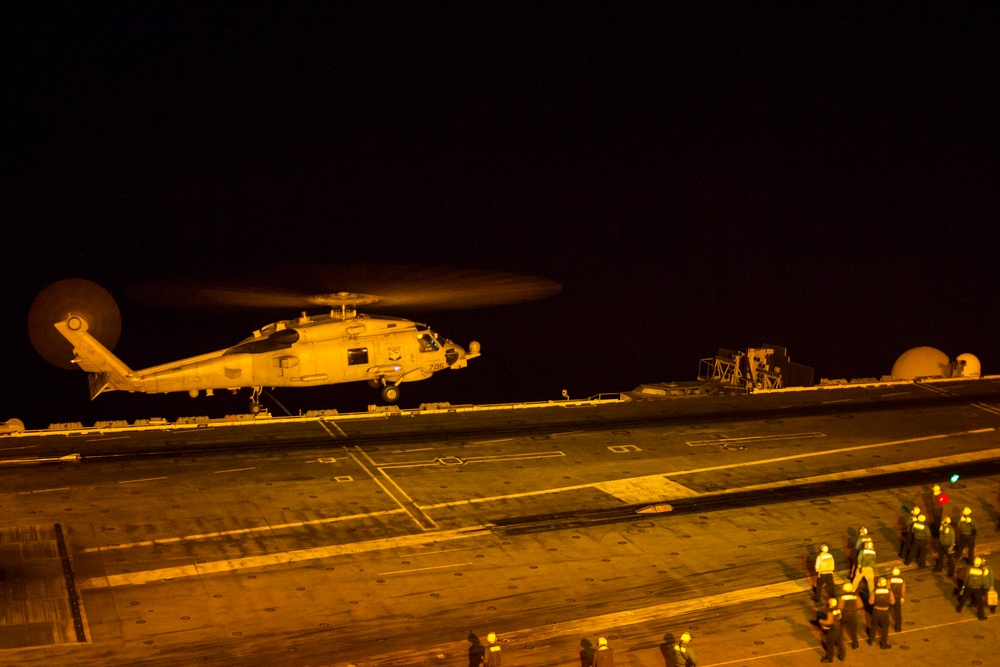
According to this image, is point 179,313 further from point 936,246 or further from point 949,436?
point 936,246

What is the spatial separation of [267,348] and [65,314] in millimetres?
6426

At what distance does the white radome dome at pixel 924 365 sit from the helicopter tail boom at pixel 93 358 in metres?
32.9

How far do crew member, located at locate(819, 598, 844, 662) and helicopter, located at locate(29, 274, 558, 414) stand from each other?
1767 cm

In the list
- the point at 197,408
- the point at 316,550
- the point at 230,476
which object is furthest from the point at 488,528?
the point at 197,408

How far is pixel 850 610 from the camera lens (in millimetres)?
15969

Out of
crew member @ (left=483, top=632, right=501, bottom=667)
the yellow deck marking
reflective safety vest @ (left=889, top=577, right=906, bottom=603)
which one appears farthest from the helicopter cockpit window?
reflective safety vest @ (left=889, top=577, right=906, bottom=603)

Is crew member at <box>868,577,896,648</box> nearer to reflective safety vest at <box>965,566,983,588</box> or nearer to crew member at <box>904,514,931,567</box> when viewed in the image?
reflective safety vest at <box>965,566,983,588</box>

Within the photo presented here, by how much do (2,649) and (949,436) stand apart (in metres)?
27.6

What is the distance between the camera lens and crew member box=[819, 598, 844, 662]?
51.3 ft

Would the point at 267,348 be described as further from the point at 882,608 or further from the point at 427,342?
the point at 882,608

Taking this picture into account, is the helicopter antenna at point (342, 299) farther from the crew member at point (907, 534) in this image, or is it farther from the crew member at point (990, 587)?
the crew member at point (990, 587)

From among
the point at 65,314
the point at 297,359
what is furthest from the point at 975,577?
the point at 65,314

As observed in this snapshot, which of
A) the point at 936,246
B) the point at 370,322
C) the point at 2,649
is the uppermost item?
the point at 936,246

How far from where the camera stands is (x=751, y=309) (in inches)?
3209
